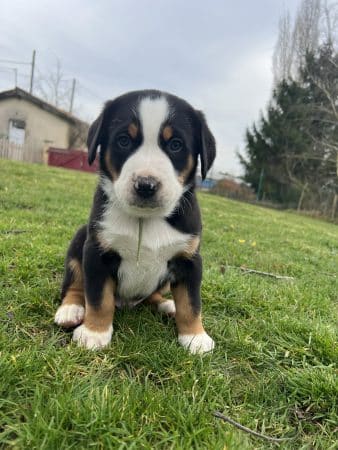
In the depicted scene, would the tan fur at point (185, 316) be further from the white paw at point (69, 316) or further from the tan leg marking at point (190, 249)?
the white paw at point (69, 316)

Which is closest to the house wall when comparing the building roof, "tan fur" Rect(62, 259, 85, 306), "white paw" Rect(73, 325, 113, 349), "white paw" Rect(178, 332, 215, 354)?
the building roof

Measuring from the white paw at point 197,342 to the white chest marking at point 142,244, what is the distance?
395 mm

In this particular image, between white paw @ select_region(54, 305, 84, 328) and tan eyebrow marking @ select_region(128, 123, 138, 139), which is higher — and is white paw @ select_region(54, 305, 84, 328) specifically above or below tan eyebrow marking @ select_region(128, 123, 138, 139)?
below

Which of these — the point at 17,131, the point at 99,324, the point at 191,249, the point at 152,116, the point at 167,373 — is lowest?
the point at 167,373

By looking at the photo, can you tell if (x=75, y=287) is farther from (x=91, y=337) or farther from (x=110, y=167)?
(x=110, y=167)

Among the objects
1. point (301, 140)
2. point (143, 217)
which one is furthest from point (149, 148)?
point (301, 140)

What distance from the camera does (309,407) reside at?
1.83 metres

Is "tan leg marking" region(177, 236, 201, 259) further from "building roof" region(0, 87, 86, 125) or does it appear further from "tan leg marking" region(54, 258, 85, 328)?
"building roof" region(0, 87, 86, 125)

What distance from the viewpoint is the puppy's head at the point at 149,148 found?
6.72 ft

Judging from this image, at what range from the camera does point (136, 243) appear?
2256 millimetres

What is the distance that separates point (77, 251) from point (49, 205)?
4.26 m

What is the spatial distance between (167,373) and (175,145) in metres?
1.25

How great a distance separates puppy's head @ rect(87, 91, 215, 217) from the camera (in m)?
2.05

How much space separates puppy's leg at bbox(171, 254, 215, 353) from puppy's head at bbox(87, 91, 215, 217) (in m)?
0.35
